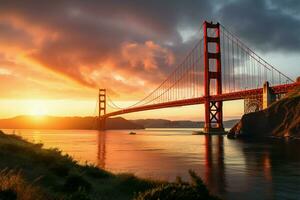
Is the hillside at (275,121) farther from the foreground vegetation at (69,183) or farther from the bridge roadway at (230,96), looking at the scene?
the foreground vegetation at (69,183)

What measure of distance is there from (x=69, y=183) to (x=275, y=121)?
9569cm

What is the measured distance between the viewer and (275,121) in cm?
10544

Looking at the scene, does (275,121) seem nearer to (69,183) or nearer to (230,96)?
(230,96)

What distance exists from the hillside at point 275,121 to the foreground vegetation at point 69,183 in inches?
3300

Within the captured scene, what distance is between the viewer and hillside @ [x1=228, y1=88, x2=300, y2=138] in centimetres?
10112

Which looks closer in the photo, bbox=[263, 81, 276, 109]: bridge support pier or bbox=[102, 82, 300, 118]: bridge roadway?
bbox=[102, 82, 300, 118]: bridge roadway

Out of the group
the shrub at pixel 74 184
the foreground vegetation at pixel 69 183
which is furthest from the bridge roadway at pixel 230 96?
the shrub at pixel 74 184

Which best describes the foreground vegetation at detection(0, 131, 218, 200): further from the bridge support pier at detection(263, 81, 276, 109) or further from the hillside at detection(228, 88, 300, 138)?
the bridge support pier at detection(263, 81, 276, 109)

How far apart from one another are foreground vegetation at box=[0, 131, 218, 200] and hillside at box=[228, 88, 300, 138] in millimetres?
83830

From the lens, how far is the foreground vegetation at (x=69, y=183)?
39.0 ft

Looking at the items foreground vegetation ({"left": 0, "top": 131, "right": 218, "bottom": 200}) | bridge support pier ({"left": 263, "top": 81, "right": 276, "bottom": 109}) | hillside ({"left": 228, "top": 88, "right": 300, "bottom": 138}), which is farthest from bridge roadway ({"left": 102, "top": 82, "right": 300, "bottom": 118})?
foreground vegetation ({"left": 0, "top": 131, "right": 218, "bottom": 200})

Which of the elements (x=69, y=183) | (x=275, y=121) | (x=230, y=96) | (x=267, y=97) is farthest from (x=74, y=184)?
(x=267, y=97)

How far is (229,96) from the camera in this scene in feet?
371

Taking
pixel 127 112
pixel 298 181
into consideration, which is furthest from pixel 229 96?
pixel 298 181
